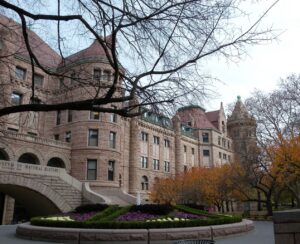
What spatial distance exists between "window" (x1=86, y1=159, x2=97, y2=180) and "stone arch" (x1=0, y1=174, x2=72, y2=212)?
717 cm

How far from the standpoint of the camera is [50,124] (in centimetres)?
4053

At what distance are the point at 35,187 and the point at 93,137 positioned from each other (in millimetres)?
11236

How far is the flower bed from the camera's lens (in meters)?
13.6

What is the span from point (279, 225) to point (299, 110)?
27.4 m

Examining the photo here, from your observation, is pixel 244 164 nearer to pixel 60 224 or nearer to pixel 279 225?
pixel 60 224

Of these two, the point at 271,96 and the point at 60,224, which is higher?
the point at 271,96

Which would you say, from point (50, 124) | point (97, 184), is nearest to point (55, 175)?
point (97, 184)

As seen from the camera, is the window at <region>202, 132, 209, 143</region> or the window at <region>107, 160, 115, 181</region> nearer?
the window at <region>107, 160, 115, 181</region>

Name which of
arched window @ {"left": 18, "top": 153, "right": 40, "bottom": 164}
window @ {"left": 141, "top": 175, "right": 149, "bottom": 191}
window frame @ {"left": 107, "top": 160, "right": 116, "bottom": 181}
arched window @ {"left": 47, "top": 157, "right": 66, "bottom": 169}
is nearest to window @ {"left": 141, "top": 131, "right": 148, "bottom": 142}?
window @ {"left": 141, "top": 175, "right": 149, "bottom": 191}

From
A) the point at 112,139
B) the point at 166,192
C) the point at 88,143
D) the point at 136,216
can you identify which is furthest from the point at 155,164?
the point at 136,216

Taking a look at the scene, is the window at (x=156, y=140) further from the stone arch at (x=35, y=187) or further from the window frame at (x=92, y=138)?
the stone arch at (x=35, y=187)

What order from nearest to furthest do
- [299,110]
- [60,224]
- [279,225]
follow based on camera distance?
[279,225] < [60,224] < [299,110]

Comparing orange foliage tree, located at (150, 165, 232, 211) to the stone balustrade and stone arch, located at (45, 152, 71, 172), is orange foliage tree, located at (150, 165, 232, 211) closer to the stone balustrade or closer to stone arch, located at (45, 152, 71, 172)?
stone arch, located at (45, 152, 71, 172)

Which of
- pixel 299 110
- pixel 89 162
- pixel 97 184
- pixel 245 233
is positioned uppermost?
pixel 299 110
